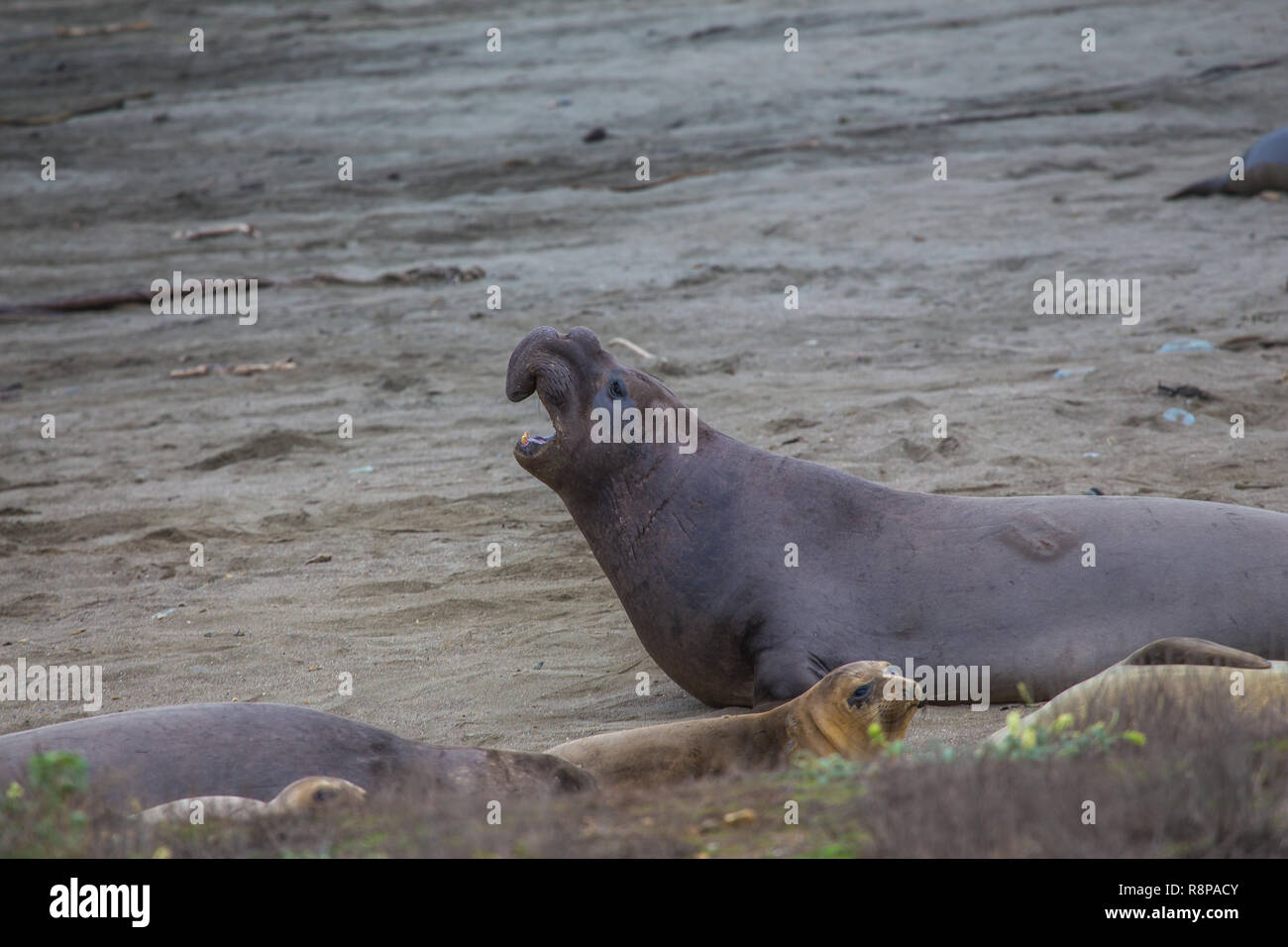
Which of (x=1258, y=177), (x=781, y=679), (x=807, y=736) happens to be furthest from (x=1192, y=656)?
(x=1258, y=177)

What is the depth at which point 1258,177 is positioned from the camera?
1196cm

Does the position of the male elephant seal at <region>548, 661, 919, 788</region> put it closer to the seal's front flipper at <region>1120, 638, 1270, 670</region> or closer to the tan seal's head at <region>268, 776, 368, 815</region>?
the seal's front flipper at <region>1120, 638, 1270, 670</region>

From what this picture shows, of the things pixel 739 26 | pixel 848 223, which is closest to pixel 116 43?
pixel 739 26

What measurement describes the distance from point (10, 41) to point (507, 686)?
2186cm

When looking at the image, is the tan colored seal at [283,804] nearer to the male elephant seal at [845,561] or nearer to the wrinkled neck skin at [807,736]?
the wrinkled neck skin at [807,736]

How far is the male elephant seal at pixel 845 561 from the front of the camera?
15.5ft

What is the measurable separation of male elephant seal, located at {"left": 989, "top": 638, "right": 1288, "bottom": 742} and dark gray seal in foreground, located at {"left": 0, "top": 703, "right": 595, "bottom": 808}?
1.26m

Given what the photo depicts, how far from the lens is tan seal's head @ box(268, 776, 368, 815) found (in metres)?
3.28

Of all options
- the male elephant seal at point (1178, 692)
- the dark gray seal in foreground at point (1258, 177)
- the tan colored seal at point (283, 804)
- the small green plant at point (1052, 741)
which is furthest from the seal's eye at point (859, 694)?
the dark gray seal in foreground at point (1258, 177)

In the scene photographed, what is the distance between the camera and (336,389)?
983cm

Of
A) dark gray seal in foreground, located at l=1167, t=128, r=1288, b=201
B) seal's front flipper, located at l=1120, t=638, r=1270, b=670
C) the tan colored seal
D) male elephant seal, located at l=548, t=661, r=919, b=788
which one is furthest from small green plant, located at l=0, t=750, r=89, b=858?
dark gray seal in foreground, located at l=1167, t=128, r=1288, b=201

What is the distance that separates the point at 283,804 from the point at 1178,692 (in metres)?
2.18

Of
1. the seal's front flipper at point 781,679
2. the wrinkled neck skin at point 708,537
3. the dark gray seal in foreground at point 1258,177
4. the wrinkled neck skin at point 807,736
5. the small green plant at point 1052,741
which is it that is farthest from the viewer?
the dark gray seal in foreground at point 1258,177
